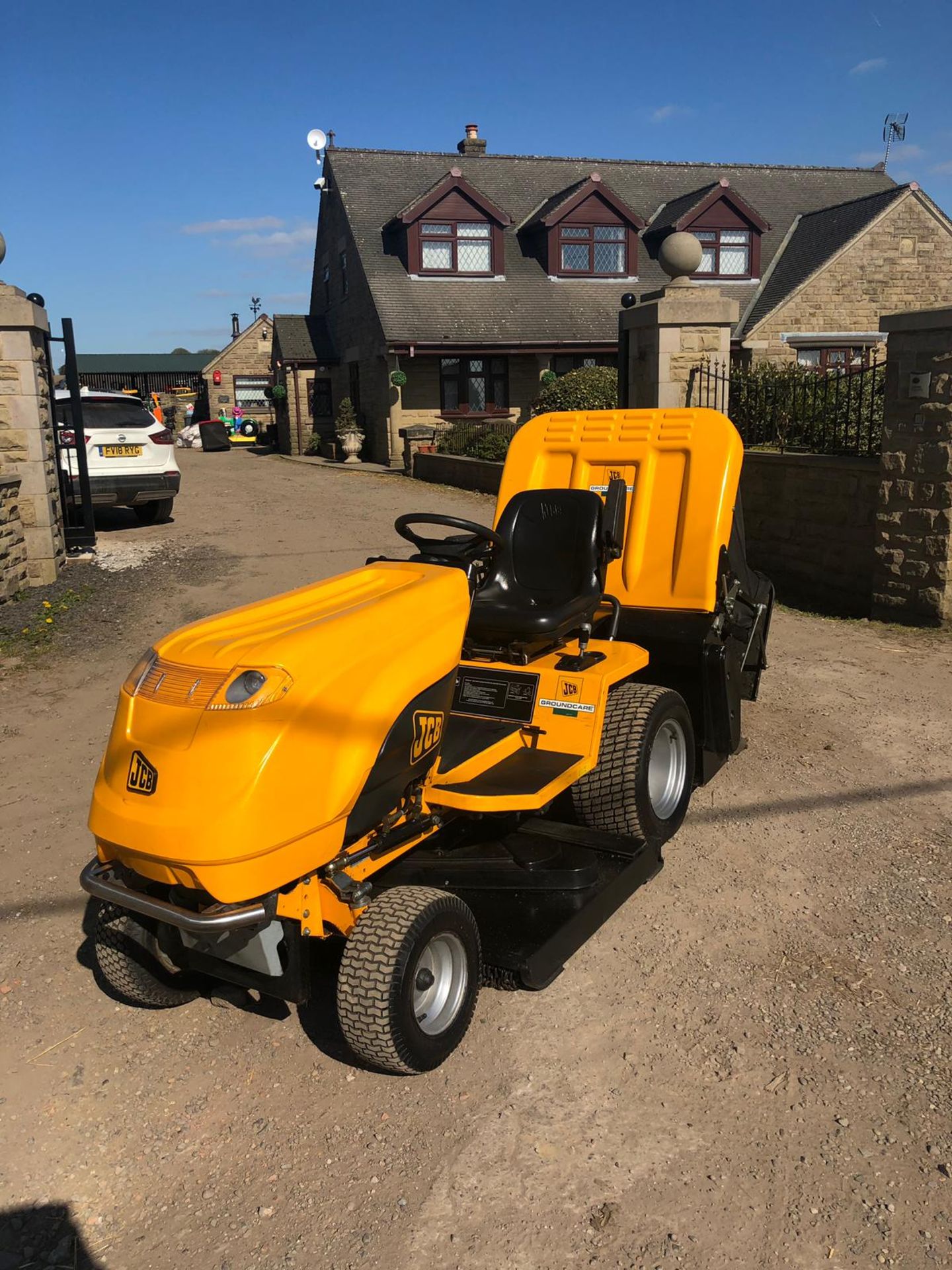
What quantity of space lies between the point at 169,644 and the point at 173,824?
0.60 metres

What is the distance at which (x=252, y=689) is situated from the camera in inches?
101

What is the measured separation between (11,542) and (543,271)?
1854cm

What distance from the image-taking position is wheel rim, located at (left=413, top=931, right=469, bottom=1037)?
288 centimetres

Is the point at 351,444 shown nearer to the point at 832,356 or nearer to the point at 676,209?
the point at 676,209

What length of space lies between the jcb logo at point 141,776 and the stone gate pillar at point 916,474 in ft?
21.6

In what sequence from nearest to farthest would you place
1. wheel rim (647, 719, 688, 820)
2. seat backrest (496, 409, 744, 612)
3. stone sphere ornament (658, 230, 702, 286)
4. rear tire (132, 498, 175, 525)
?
wheel rim (647, 719, 688, 820), seat backrest (496, 409, 744, 612), stone sphere ornament (658, 230, 702, 286), rear tire (132, 498, 175, 525)

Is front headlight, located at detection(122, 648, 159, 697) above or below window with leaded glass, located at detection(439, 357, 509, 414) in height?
below

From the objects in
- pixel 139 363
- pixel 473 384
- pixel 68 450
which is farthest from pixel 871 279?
pixel 139 363

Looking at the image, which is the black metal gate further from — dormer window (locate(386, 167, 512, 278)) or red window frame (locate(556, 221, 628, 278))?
red window frame (locate(556, 221, 628, 278))

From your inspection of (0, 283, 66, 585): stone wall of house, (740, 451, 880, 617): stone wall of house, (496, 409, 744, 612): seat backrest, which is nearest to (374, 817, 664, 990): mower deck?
(496, 409, 744, 612): seat backrest

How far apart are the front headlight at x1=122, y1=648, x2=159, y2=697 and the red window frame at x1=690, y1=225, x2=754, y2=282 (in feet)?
78.4

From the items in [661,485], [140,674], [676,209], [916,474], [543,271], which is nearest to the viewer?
[140,674]

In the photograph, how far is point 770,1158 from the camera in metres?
2.53

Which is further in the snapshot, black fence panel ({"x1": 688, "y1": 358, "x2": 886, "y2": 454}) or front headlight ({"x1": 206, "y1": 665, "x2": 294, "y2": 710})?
black fence panel ({"x1": 688, "y1": 358, "x2": 886, "y2": 454})
